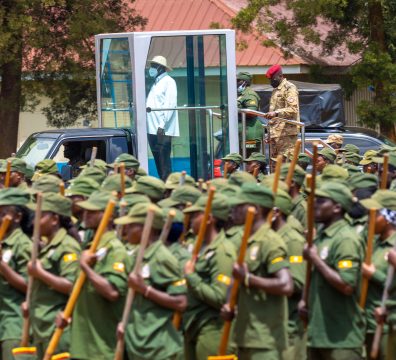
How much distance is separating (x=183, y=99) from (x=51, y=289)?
741cm

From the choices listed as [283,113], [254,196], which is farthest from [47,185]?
[283,113]

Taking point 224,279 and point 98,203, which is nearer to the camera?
point 224,279

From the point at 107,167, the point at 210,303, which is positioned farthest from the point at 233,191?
the point at 107,167

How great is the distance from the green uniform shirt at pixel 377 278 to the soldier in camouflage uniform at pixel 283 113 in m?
7.60

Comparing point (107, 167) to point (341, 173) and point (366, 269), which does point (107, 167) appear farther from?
point (366, 269)

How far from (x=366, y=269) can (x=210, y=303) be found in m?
1.14

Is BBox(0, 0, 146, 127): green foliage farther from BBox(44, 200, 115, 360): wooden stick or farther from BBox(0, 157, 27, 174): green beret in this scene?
BBox(44, 200, 115, 360): wooden stick

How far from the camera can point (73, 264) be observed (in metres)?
8.72

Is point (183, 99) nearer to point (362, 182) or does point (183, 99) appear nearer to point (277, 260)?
point (362, 182)

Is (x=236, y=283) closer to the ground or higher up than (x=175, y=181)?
closer to the ground

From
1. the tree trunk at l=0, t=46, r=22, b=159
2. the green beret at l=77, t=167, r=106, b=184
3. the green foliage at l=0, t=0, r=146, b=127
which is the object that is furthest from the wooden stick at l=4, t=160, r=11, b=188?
the tree trunk at l=0, t=46, r=22, b=159

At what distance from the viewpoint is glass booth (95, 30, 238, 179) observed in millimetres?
15914

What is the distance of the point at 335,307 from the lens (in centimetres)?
856

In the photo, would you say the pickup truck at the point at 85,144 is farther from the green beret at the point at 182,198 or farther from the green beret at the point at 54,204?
the green beret at the point at 54,204
